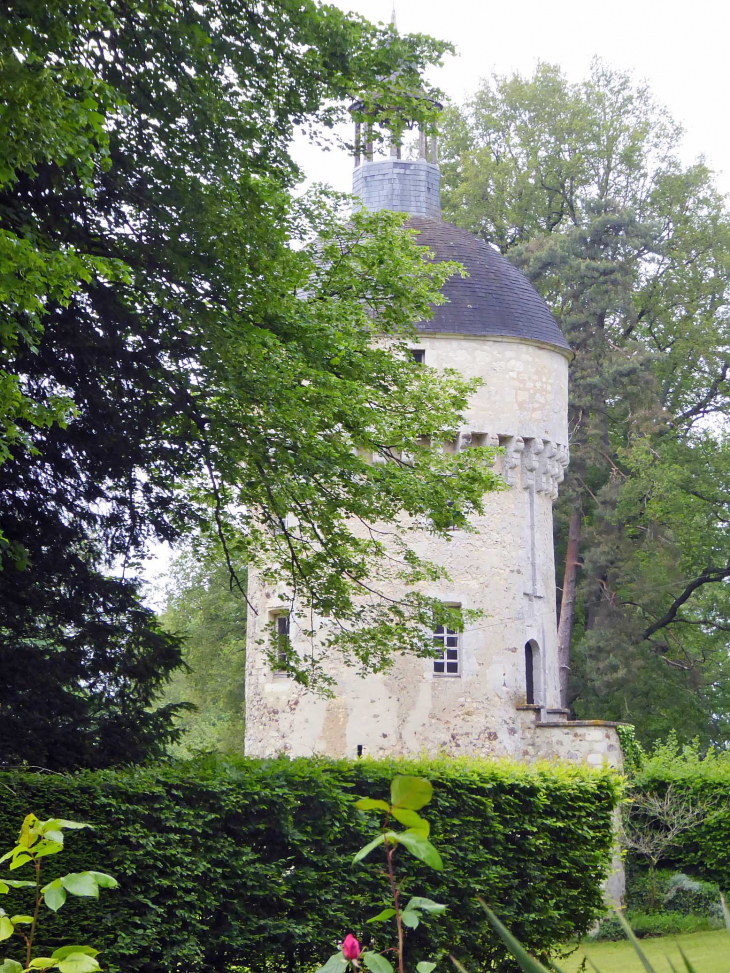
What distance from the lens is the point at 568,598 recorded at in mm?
Result: 26906

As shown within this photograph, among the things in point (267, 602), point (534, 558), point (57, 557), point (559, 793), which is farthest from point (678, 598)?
point (57, 557)

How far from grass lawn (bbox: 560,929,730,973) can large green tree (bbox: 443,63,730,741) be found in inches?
423

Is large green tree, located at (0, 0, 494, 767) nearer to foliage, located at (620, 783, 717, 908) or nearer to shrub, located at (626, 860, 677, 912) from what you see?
foliage, located at (620, 783, 717, 908)

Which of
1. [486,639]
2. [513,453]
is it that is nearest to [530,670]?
[486,639]

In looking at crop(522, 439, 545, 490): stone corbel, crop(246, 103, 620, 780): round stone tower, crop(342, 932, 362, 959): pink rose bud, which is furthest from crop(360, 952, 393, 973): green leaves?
crop(522, 439, 545, 490): stone corbel

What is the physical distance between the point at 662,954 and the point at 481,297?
11914 millimetres

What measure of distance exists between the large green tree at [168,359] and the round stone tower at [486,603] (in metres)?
7.28

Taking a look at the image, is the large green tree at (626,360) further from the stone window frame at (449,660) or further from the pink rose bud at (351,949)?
the pink rose bud at (351,949)

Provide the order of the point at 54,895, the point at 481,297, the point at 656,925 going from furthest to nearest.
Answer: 1. the point at 481,297
2. the point at 656,925
3. the point at 54,895

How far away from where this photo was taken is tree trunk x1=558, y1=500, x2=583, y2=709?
2634 cm

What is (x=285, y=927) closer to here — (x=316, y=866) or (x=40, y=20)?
(x=316, y=866)

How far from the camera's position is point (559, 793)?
9539mm

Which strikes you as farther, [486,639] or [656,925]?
[486,639]

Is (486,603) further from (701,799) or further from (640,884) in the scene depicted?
(640,884)
